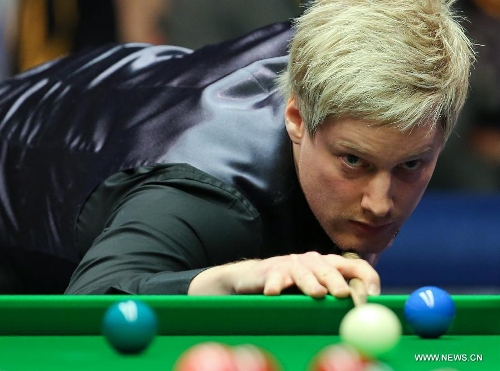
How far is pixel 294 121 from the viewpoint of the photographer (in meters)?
2.60

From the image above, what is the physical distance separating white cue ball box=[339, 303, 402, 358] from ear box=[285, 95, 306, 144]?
99cm

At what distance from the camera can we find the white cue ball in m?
1.57

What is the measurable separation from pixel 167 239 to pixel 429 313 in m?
0.74

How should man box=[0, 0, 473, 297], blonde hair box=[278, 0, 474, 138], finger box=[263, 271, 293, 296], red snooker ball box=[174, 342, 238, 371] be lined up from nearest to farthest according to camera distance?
red snooker ball box=[174, 342, 238, 371] < finger box=[263, 271, 293, 296] < man box=[0, 0, 473, 297] < blonde hair box=[278, 0, 474, 138]

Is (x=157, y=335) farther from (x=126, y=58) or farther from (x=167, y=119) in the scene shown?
(x=126, y=58)

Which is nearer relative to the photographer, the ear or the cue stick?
the cue stick

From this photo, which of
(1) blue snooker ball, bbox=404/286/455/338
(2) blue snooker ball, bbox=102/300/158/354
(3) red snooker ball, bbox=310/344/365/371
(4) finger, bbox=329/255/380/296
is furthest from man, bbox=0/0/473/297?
(3) red snooker ball, bbox=310/344/365/371

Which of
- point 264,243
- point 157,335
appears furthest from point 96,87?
point 157,335

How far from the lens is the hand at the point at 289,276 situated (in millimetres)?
1845

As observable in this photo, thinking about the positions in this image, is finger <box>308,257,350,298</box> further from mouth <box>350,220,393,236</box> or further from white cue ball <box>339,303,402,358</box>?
mouth <box>350,220,393,236</box>

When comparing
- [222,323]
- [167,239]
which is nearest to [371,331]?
[222,323]

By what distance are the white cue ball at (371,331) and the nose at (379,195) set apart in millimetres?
778

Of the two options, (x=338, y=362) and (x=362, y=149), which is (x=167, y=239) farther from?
(x=338, y=362)

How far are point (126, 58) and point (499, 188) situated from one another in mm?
2942
